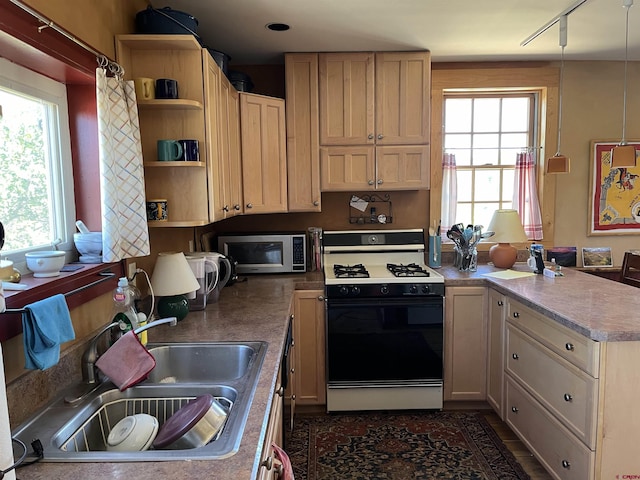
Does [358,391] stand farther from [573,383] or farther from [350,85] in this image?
[350,85]

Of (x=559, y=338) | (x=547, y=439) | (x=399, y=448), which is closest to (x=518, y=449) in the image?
(x=547, y=439)

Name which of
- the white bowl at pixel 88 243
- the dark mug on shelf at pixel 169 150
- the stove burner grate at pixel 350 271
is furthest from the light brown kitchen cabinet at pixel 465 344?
the white bowl at pixel 88 243

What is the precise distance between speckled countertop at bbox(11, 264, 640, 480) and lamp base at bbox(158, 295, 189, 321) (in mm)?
60

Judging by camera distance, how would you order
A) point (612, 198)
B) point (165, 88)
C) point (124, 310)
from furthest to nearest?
1. point (612, 198)
2. point (165, 88)
3. point (124, 310)

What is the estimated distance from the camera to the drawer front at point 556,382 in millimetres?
1896

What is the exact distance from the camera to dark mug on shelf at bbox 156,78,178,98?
1.97 m

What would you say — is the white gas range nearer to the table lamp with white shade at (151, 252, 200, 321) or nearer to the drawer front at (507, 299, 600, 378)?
the drawer front at (507, 299, 600, 378)

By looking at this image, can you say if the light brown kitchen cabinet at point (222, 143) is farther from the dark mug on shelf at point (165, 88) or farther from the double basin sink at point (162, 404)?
the double basin sink at point (162, 404)

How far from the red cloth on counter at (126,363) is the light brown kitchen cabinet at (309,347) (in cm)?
149

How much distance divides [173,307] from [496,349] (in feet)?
6.46

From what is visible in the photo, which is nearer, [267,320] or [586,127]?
[267,320]

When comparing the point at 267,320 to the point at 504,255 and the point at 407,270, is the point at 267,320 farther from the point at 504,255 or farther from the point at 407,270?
the point at 504,255

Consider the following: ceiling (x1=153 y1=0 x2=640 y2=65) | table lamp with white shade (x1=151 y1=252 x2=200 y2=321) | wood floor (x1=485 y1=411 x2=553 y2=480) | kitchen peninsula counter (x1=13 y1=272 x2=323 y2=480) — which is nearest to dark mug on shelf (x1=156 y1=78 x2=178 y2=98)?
ceiling (x1=153 y1=0 x2=640 y2=65)

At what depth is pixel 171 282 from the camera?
2.04 meters
